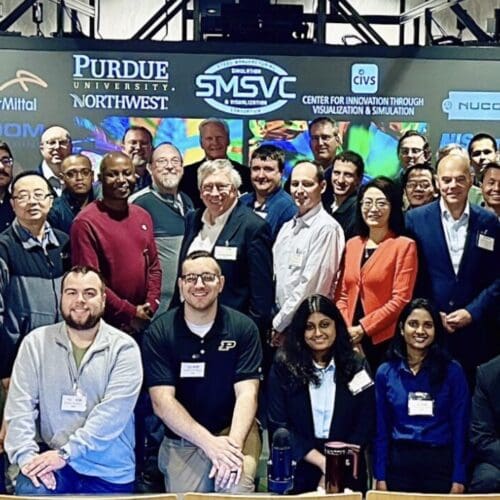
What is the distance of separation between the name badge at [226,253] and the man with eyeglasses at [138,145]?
0.89 meters

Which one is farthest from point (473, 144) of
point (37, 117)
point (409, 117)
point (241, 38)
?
point (37, 117)

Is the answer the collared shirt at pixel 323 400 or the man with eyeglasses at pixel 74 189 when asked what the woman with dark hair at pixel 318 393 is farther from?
the man with eyeglasses at pixel 74 189

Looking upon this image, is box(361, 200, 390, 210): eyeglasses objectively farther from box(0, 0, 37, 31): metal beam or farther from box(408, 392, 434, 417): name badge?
box(0, 0, 37, 31): metal beam

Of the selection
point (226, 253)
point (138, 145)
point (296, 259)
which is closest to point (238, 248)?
point (226, 253)

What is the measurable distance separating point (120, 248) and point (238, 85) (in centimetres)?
130

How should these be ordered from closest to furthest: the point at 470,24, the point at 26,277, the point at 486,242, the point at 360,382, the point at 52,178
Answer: the point at 360,382
the point at 26,277
the point at 486,242
the point at 52,178
the point at 470,24

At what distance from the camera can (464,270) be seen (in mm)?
4727

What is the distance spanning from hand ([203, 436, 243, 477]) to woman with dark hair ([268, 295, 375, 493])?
0.25 meters

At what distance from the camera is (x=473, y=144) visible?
536 cm

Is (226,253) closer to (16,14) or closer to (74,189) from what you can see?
(74,189)

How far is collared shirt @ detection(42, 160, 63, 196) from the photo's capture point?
204 inches

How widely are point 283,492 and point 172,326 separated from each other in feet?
3.02

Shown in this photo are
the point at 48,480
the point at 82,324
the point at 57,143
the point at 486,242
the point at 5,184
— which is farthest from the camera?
the point at 57,143

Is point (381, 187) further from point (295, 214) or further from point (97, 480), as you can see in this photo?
point (97, 480)
